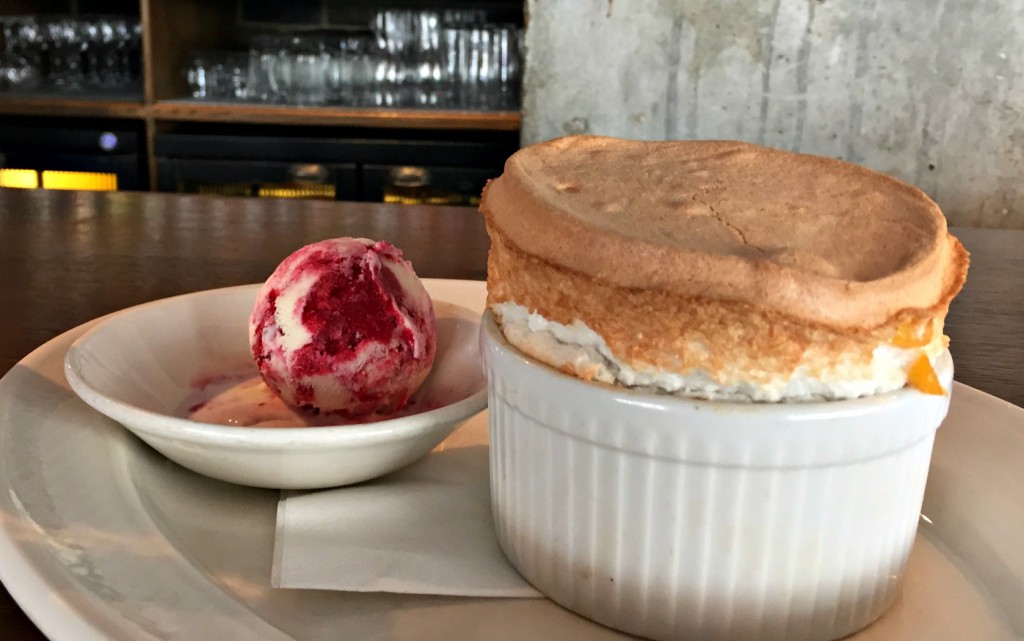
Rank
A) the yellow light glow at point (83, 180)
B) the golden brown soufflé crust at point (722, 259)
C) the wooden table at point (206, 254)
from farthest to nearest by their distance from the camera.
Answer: the yellow light glow at point (83, 180)
the wooden table at point (206, 254)
the golden brown soufflé crust at point (722, 259)

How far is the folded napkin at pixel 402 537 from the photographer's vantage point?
49 cm

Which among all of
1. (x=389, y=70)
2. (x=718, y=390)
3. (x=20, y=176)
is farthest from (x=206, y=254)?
(x=20, y=176)

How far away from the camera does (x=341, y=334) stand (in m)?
0.68

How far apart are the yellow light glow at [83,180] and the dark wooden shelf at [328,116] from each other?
24 centimetres

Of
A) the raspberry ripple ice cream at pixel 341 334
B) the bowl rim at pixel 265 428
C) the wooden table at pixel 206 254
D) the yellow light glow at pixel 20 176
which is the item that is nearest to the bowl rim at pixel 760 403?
the bowl rim at pixel 265 428

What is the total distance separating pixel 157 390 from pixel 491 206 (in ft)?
1.08

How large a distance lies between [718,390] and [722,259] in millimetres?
64

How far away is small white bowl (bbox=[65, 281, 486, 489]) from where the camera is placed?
0.53 m

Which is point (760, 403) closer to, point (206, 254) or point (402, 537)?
point (402, 537)

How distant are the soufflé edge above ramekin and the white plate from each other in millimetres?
47

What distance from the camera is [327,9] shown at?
3.20 meters

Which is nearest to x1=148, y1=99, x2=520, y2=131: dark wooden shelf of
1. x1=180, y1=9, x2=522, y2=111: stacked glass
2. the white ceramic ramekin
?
x1=180, y1=9, x2=522, y2=111: stacked glass

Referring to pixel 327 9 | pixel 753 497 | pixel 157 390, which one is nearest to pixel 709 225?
pixel 753 497

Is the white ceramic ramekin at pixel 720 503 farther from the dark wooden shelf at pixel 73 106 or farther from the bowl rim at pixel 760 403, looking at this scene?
the dark wooden shelf at pixel 73 106
